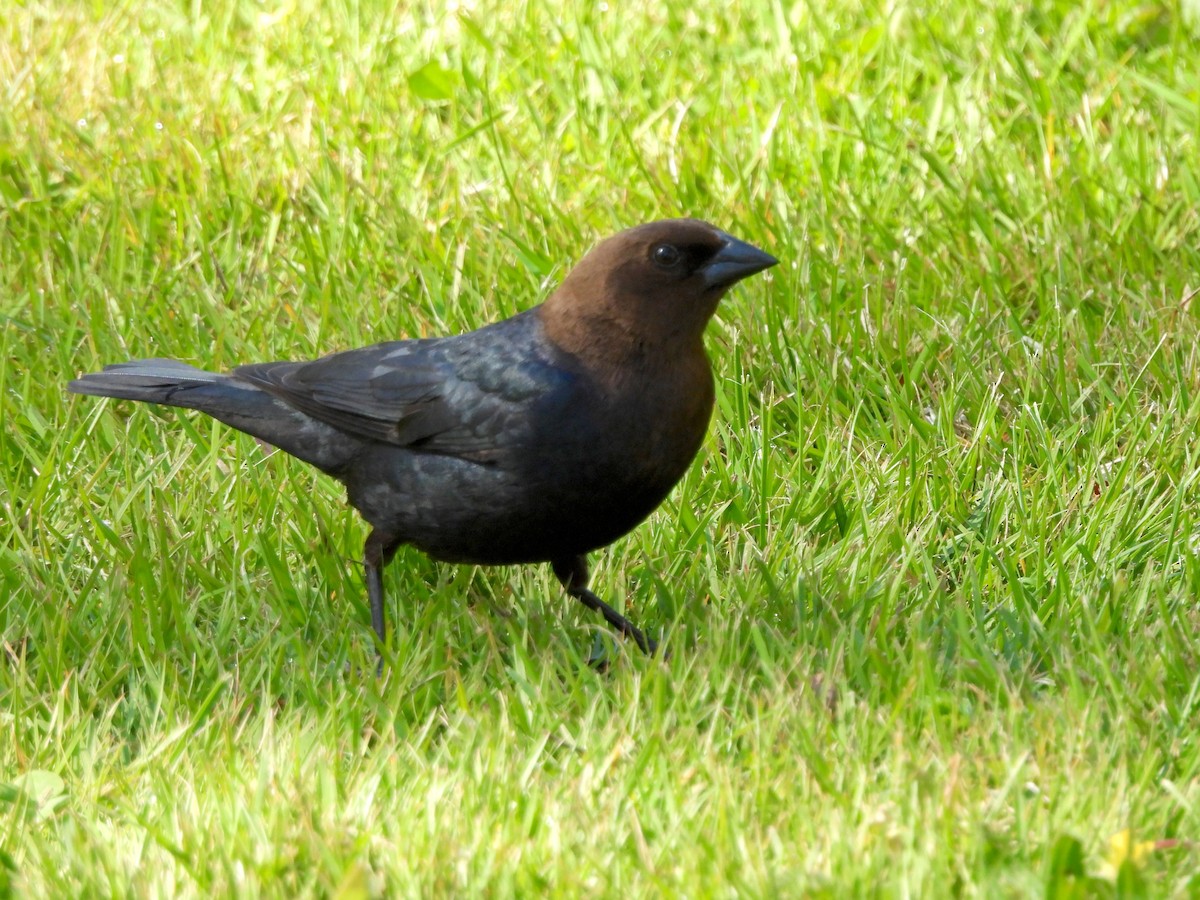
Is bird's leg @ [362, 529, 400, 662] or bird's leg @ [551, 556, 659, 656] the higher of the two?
bird's leg @ [362, 529, 400, 662]

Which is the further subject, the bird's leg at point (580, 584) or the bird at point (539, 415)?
the bird's leg at point (580, 584)

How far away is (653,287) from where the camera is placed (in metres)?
3.61

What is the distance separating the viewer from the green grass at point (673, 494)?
2764 millimetres

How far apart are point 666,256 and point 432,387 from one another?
0.60 m

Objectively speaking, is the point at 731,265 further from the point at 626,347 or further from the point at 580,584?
the point at 580,584

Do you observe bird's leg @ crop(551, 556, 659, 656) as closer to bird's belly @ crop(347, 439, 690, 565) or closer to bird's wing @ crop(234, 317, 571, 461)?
bird's belly @ crop(347, 439, 690, 565)

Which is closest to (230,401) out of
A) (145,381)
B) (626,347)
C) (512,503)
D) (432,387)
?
(145,381)

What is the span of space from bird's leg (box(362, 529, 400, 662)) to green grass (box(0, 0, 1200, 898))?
3.0 inches

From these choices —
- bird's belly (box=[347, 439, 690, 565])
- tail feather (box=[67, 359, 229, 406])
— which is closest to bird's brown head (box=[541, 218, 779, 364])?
bird's belly (box=[347, 439, 690, 565])

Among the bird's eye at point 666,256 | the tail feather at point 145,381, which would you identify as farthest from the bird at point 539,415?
the tail feather at point 145,381

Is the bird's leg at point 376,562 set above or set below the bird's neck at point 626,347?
below

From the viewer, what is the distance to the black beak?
3617mm

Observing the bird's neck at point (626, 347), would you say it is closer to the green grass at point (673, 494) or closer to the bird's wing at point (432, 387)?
the bird's wing at point (432, 387)

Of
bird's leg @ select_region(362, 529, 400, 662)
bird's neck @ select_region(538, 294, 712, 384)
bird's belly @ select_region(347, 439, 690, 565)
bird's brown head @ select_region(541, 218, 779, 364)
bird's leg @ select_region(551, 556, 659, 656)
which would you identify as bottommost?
bird's leg @ select_region(551, 556, 659, 656)
